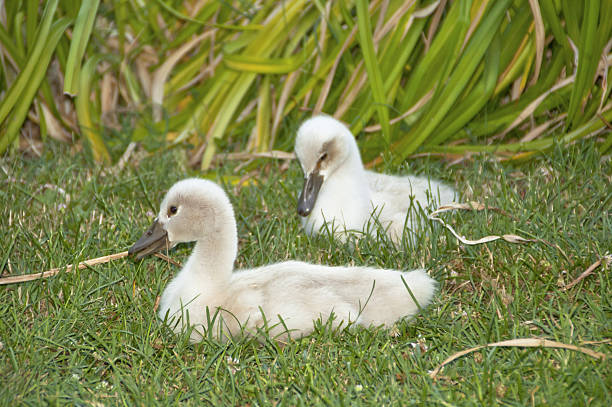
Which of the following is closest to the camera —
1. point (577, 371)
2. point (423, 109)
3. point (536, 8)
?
point (577, 371)

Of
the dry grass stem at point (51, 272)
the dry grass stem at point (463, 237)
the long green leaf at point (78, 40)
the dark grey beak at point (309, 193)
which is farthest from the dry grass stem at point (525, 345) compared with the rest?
the long green leaf at point (78, 40)

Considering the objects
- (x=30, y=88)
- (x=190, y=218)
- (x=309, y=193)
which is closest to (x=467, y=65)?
(x=309, y=193)

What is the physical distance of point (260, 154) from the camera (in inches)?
185

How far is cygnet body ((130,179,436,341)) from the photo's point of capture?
9.59 feet

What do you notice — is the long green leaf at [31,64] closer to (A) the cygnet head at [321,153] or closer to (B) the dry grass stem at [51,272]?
(B) the dry grass stem at [51,272]

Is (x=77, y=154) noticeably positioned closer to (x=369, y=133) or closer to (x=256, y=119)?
(x=256, y=119)

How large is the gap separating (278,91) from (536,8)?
182 cm

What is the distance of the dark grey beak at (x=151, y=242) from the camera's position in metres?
3.28

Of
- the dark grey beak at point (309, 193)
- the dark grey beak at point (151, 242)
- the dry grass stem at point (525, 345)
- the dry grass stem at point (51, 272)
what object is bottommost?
the dry grass stem at point (51, 272)

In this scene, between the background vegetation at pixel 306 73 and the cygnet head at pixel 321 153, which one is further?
the background vegetation at pixel 306 73

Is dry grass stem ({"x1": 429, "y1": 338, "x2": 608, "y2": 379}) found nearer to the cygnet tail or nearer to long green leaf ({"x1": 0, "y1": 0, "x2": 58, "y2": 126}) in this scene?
the cygnet tail

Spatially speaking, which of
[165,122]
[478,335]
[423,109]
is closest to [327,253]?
[478,335]

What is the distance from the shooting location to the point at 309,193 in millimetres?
3887

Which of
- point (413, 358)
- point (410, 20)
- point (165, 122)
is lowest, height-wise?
point (413, 358)
